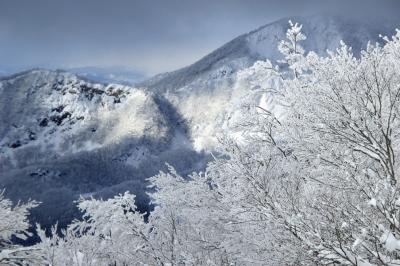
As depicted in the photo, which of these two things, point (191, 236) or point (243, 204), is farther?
point (191, 236)

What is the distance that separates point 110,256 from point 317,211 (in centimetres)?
913

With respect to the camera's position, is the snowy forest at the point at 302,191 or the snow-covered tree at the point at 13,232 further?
the snow-covered tree at the point at 13,232

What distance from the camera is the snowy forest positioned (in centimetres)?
766

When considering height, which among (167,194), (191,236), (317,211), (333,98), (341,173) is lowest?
(191,236)

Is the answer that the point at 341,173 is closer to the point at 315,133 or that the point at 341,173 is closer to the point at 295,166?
the point at 315,133

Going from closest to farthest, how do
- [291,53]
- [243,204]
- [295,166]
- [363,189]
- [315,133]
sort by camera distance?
1. [363,189]
2. [243,204]
3. [315,133]
4. [295,166]
5. [291,53]

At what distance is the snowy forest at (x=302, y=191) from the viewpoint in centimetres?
766

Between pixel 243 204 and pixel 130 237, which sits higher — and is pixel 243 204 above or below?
above

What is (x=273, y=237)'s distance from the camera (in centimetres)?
894

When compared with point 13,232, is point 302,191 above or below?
above

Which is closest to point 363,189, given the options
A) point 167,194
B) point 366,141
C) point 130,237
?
point 366,141

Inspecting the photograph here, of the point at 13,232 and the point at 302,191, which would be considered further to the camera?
the point at 13,232

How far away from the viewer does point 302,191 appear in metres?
9.73

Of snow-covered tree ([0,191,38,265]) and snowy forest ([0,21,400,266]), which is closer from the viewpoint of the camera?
snowy forest ([0,21,400,266])
